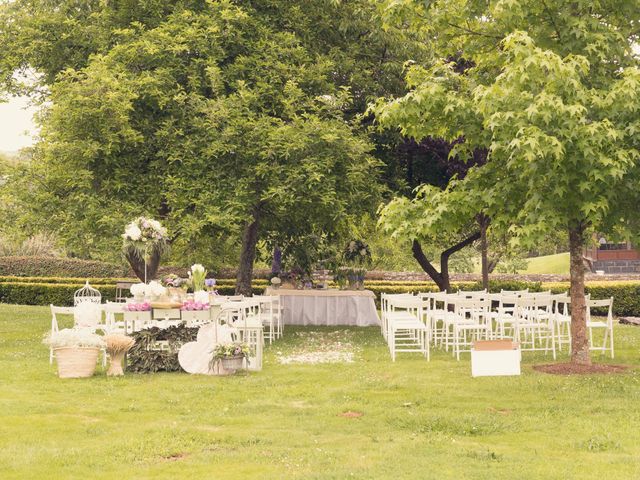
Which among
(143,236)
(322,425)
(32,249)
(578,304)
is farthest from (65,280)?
(322,425)

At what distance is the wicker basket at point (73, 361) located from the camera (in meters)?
11.2

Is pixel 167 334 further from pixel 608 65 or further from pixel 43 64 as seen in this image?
pixel 43 64

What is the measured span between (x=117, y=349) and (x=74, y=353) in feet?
1.90

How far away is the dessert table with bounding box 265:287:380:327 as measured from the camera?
740 inches

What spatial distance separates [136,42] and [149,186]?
2.89m

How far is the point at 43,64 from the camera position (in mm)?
18672

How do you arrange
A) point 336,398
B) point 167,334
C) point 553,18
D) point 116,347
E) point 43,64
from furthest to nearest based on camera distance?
point 43,64 < point 167,334 < point 116,347 < point 553,18 < point 336,398

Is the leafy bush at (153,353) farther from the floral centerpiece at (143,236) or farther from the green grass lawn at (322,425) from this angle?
the floral centerpiece at (143,236)

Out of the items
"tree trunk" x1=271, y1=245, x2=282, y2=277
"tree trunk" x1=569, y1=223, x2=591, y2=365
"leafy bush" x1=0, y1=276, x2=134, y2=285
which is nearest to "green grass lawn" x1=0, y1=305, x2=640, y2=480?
"tree trunk" x1=569, y1=223, x2=591, y2=365

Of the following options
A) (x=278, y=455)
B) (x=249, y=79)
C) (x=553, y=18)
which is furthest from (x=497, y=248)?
(x=278, y=455)

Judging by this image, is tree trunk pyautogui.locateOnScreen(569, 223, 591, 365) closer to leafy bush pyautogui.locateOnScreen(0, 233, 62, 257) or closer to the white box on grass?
the white box on grass

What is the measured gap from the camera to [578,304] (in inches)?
456

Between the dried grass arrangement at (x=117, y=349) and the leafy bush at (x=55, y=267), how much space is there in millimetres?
20809

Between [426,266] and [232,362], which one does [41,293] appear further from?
[232,362]
